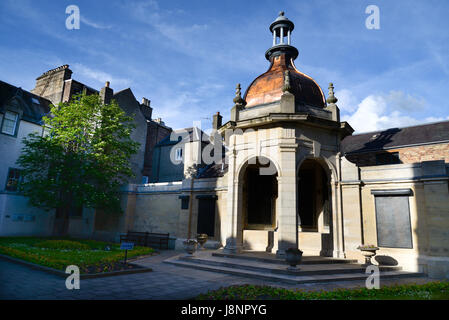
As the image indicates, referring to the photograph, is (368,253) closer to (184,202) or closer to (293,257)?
(293,257)

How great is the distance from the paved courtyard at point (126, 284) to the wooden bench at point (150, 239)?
9.27 metres

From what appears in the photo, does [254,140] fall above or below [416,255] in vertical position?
above

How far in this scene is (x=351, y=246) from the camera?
53.0ft

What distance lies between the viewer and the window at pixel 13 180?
78.7 ft

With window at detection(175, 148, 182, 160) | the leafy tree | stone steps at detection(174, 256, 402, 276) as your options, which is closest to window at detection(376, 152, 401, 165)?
stone steps at detection(174, 256, 402, 276)

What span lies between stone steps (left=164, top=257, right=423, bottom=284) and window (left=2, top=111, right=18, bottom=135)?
63.5ft

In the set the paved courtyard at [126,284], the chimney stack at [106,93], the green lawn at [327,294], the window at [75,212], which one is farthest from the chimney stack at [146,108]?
the green lawn at [327,294]

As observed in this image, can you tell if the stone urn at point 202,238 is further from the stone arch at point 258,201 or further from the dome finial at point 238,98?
the dome finial at point 238,98

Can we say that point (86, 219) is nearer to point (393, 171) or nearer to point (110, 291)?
point (110, 291)

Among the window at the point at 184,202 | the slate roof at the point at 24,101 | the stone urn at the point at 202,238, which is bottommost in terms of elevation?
the stone urn at the point at 202,238

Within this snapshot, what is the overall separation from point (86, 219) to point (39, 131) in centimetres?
899

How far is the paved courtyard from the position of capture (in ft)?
27.2

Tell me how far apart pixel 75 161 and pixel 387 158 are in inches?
949
